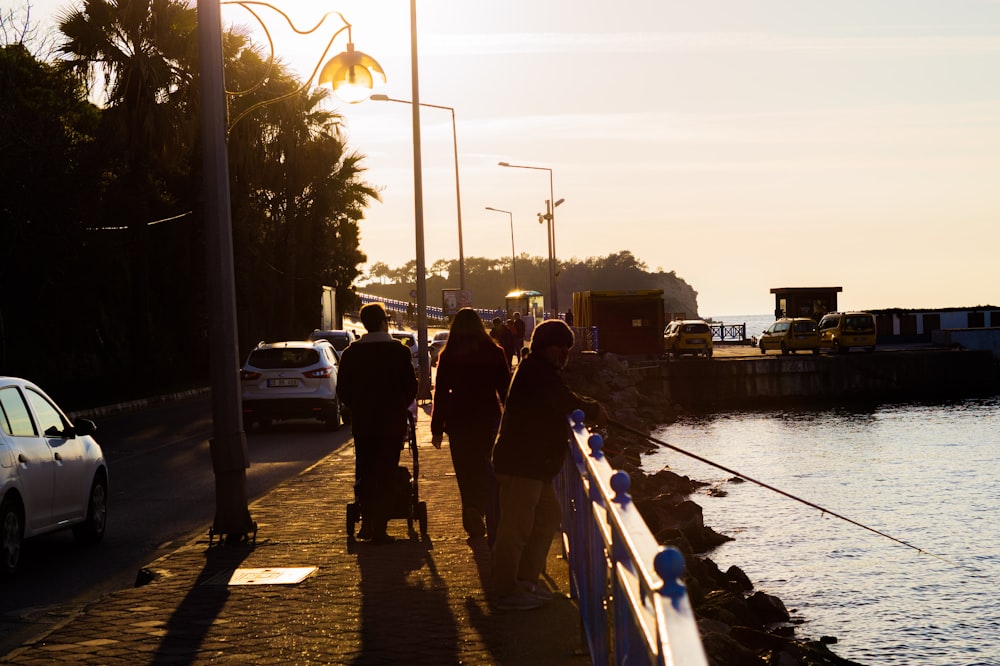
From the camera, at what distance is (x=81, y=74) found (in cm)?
3403

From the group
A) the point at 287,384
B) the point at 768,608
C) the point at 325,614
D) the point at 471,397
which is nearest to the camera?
the point at 325,614

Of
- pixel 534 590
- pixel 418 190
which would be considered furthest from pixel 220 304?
pixel 418 190

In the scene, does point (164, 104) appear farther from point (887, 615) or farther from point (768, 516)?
point (887, 615)

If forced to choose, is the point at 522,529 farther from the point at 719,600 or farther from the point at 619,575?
the point at 719,600

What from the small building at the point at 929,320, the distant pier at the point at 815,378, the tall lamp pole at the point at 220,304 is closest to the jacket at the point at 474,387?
the tall lamp pole at the point at 220,304

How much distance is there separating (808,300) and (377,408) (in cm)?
6763

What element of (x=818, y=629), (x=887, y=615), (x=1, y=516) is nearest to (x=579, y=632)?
(x=1, y=516)

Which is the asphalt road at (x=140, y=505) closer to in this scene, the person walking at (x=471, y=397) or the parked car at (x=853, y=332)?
the person walking at (x=471, y=397)

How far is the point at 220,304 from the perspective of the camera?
11258mm

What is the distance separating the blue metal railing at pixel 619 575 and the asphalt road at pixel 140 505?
3.47 metres

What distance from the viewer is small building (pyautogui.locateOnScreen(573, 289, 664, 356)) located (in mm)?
61094

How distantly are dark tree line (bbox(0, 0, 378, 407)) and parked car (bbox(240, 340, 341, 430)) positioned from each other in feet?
20.8

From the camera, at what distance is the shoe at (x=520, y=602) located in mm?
7832

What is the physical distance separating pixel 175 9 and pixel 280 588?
2891 cm
